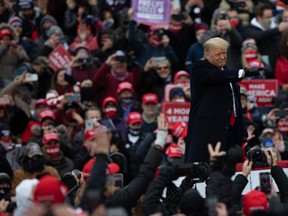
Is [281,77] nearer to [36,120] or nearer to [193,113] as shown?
[36,120]

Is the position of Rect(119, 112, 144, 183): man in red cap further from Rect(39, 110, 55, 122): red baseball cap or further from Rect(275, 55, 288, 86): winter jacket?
Rect(275, 55, 288, 86): winter jacket

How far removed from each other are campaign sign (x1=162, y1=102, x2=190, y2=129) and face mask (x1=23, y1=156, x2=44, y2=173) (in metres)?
2.41

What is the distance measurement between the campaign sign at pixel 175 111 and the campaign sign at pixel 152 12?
2.48 meters

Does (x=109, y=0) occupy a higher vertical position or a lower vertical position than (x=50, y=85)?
higher

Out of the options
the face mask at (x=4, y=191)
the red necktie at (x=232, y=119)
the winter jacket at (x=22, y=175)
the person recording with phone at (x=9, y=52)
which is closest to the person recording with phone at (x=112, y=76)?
the person recording with phone at (x=9, y=52)

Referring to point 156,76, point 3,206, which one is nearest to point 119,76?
point 156,76

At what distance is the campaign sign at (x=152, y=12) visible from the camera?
68.8 feet

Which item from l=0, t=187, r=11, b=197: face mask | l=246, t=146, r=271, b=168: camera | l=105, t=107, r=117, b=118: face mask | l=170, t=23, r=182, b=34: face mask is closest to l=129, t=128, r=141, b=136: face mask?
l=105, t=107, r=117, b=118: face mask

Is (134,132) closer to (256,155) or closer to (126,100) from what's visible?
(126,100)

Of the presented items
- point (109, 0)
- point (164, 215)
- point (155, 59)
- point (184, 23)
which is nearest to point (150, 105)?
point (155, 59)

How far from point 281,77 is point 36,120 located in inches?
151

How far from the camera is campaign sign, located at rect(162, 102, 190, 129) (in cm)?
1883

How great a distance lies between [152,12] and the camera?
828 inches

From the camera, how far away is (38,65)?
20.9 m
